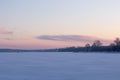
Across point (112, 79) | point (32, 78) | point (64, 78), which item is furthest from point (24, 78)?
point (112, 79)

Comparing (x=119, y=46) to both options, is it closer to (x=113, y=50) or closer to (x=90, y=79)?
(x=113, y=50)

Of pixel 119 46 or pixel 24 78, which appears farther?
pixel 119 46

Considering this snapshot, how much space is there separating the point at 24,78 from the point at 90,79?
3.61m

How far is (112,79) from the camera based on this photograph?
17.6m

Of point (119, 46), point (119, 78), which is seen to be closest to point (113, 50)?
point (119, 46)

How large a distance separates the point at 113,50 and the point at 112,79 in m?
83.4

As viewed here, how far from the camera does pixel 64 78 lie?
60.0 ft

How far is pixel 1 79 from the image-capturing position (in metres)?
17.6

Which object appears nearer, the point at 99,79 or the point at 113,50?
the point at 99,79

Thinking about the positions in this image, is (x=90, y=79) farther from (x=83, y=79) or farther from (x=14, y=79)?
(x=14, y=79)

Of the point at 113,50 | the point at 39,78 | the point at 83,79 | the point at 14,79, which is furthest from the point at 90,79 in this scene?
the point at 113,50

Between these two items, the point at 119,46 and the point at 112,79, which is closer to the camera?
the point at 112,79

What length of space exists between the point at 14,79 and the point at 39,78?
1419mm

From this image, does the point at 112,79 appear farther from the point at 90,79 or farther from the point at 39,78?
the point at 39,78
